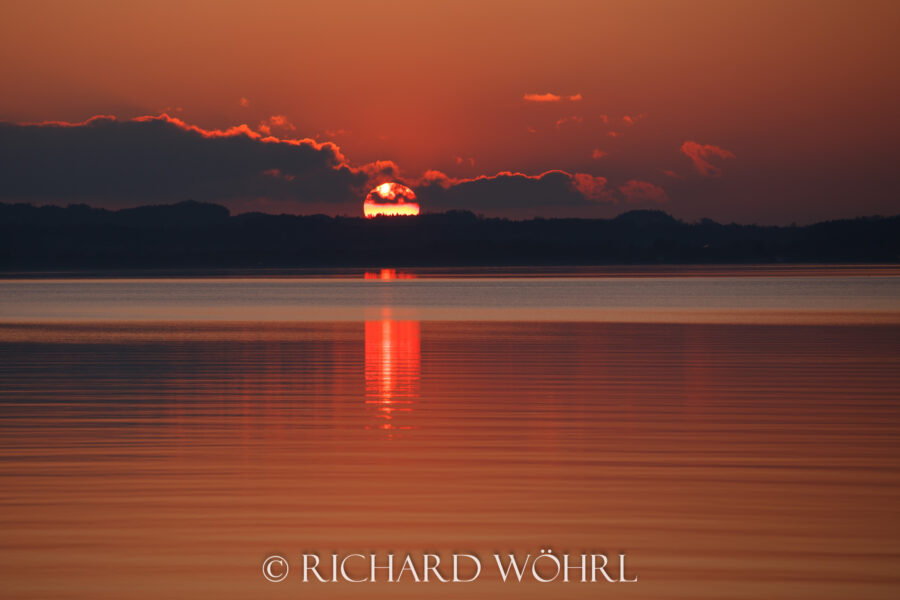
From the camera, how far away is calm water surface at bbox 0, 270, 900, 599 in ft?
29.8

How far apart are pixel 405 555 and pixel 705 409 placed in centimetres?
883

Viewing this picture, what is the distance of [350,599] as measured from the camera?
848 cm

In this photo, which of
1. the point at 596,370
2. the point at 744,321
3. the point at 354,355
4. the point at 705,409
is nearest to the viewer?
the point at 705,409

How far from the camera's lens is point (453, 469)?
12.7 metres

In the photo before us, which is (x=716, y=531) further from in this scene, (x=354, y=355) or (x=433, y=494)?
(x=354, y=355)

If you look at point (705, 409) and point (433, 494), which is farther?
point (705, 409)

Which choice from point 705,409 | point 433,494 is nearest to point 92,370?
point 705,409

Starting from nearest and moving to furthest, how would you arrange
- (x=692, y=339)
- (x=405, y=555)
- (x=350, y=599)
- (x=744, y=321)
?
(x=350, y=599), (x=405, y=555), (x=692, y=339), (x=744, y=321)

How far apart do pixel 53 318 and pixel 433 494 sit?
40600 mm

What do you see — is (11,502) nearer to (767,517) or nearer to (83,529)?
(83,529)

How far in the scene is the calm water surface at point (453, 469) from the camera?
9.09 m

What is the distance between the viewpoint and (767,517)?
1051 centimetres

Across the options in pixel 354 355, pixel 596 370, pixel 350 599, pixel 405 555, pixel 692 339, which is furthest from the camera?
pixel 692 339

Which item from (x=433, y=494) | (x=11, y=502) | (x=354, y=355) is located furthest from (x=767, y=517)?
(x=354, y=355)
